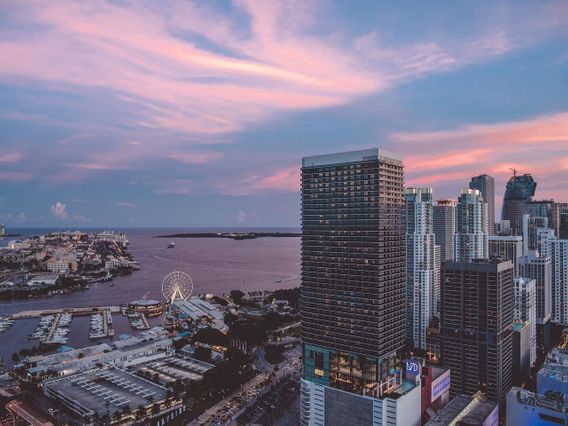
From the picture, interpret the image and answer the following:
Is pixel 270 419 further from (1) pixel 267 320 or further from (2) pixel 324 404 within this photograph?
(1) pixel 267 320

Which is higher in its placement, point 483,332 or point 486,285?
point 486,285

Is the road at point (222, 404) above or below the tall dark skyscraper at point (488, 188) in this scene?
below

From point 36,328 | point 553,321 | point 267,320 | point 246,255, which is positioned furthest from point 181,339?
point 246,255

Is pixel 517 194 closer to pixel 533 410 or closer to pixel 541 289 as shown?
pixel 541 289

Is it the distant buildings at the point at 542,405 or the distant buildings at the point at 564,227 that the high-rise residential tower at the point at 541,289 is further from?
the distant buildings at the point at 564,227

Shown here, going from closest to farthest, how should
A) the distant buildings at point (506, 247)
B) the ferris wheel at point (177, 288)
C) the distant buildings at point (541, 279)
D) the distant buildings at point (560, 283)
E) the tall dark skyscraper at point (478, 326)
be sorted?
the tall dark skyscraper at point (478, 326)
the distant buildings at point (541, 279)
the distant buildings at point (560, 283)
the distant buildings at point (506, 247)
the ferris wheel at point (177, 288)

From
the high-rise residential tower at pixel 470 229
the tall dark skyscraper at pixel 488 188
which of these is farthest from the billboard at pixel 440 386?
the tall dark skyscraper at pixel 488 188

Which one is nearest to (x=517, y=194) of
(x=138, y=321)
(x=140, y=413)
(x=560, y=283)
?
(x=560, y=283)
